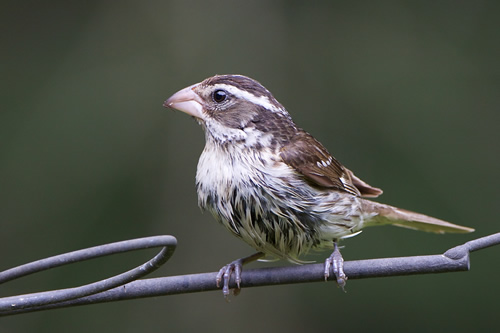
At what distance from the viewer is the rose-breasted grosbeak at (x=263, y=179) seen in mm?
2926

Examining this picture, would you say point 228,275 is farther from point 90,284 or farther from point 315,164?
point 90,284

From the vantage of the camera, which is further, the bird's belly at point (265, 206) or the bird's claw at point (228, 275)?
the bird's belly at point (265, 206)

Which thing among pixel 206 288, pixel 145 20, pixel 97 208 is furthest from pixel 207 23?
pixel 206 288

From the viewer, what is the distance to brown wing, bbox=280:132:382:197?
10.2 feet

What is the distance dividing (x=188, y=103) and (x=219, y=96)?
159 mm

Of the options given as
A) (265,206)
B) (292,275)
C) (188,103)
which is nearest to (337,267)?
(265,206)

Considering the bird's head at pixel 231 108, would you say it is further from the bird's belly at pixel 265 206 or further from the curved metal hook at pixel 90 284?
the curved metal hook at pixel 90 284

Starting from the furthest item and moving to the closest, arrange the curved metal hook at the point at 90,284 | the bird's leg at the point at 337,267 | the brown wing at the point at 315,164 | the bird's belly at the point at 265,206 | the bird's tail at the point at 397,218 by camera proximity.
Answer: the bird's tail at the point at 397,218
the brown wing at the point at 315,164
the bird's belly at the point at 265,206
the bird's leg at the point at 337,267
the curved metal hook at the point at 90,284

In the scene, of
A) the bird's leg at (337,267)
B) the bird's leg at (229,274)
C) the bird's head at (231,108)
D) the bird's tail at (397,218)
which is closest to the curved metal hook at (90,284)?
the bird's leg at (229,274)

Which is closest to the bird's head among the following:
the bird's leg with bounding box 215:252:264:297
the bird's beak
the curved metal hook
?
the bird's beak

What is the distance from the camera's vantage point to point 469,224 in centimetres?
535

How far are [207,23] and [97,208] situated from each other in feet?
5.90

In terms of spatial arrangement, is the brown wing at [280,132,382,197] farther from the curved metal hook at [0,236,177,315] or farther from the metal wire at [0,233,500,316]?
the curved metal hook at [0,236,177,315]

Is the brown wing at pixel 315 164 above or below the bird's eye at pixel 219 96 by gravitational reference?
below
